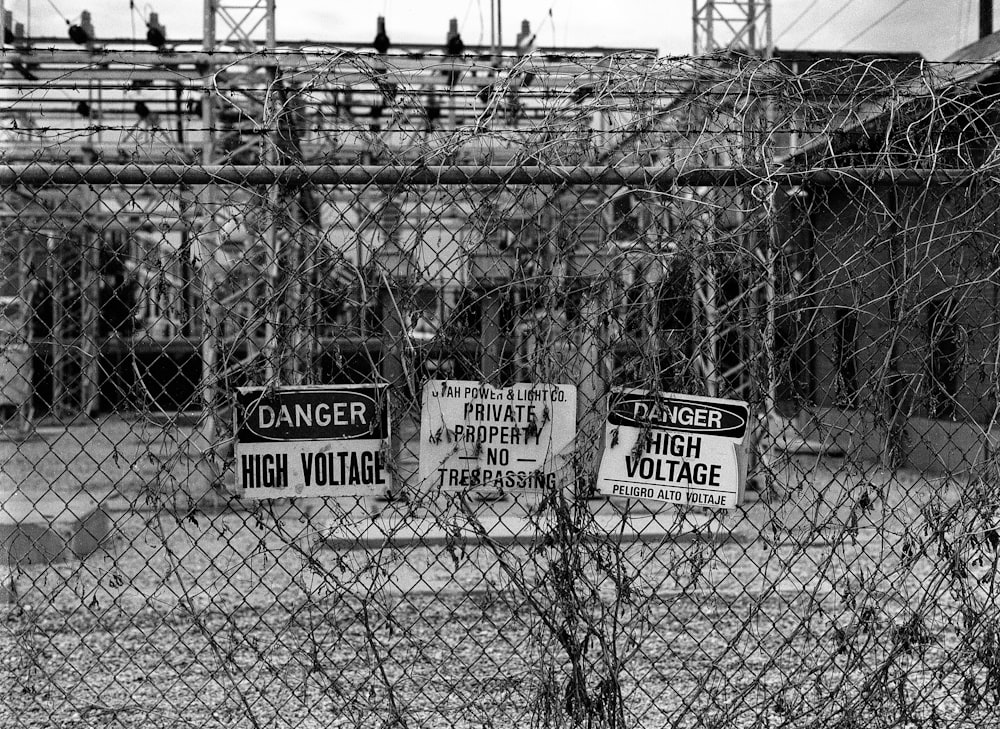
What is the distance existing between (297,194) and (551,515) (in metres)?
1.32

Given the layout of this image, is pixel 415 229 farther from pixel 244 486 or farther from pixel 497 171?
pixel 244 486

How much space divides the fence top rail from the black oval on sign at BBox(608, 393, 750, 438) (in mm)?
701

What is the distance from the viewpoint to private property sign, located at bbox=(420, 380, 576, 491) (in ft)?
9.57

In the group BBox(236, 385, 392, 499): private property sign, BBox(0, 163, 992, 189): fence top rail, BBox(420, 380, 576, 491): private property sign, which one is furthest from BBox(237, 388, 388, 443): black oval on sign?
BBox(0, 163, 992, 189): fence top rail

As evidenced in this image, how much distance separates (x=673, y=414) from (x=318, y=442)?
1.12 metres

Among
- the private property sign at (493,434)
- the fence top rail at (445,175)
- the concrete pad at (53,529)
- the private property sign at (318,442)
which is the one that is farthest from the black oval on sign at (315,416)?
the concrete pad at (53,529)

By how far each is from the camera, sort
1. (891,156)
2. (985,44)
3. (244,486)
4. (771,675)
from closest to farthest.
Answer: (244,486)
(891,156)
(771,675)
(985,44)

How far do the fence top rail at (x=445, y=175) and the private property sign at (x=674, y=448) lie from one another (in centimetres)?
70

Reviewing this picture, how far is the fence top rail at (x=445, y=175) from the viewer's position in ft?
9.35

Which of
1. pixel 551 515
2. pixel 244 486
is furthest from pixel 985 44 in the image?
pixel 244 486

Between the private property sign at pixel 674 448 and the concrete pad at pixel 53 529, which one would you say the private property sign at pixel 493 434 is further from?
the concrete pad at pixel 53 529

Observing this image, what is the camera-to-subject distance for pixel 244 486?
2.84m

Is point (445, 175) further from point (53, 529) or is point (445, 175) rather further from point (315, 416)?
point (53, 529)

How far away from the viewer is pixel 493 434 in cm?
294
